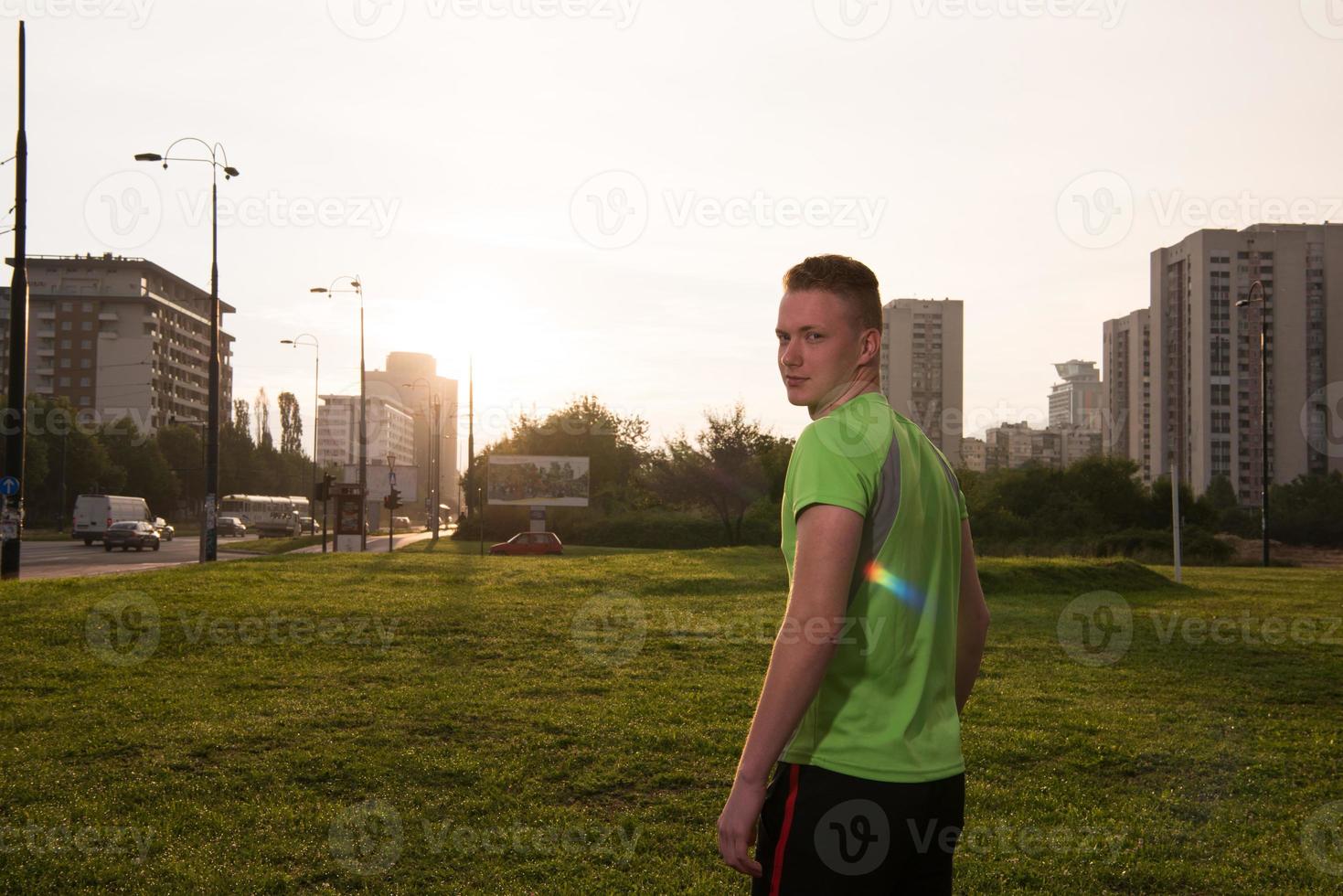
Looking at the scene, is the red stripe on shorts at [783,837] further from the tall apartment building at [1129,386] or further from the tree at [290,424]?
the tree at [290,424]

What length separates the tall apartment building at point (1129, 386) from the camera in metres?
106

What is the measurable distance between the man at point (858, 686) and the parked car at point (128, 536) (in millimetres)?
44624

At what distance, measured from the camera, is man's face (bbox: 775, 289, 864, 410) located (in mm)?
2256

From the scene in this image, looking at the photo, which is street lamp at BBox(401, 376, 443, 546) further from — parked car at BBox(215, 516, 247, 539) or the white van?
the white van

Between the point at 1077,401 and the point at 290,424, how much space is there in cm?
12146

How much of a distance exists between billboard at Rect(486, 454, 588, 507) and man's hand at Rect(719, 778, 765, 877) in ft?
196

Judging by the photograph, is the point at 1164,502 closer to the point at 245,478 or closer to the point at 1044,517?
the point at 1044,517

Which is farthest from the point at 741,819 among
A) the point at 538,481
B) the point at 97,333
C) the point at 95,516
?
the point at 97,333

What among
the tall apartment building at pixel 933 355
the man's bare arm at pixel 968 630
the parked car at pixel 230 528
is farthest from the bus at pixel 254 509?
the man's bare arm at pixel 968 630

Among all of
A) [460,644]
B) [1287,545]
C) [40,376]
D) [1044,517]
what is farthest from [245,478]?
[460,644]

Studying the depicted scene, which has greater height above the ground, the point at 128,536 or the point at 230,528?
the point at 128,536

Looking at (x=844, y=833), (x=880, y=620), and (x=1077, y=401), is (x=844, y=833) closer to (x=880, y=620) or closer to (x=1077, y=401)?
(x=880, y=620)

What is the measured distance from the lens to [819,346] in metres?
2.27

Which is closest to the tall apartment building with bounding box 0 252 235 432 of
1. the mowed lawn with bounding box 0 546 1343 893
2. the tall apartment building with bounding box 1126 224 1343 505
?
the tall apartment building with bounding box 1126 224 1343 505
